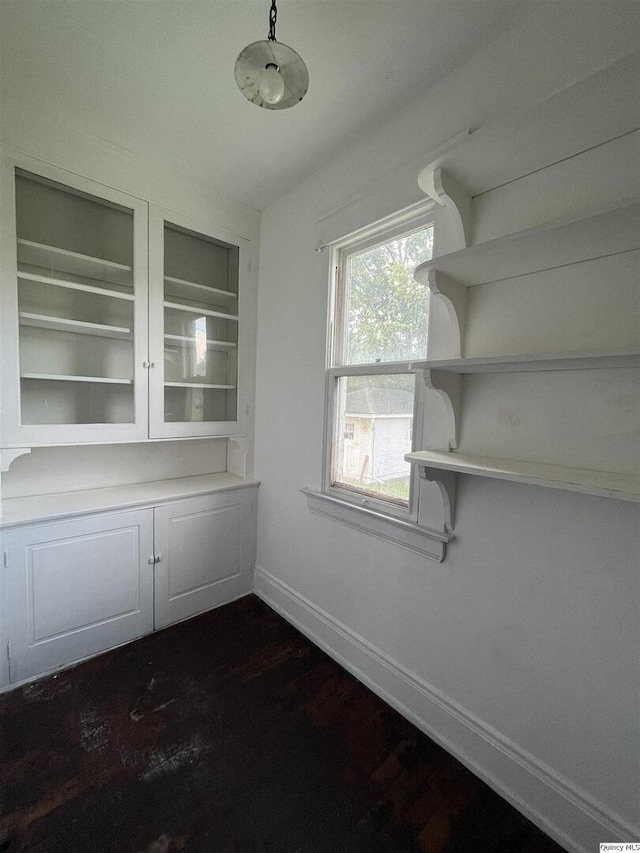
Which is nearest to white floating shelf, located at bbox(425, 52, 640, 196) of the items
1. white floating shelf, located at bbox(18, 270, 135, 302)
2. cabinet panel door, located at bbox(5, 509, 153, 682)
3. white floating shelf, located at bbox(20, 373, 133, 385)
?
white floating shelf, located at bbox(18, 270, 135, 302)

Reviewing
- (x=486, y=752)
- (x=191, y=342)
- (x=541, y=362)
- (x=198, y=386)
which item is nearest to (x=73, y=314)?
(x=191, y=342)

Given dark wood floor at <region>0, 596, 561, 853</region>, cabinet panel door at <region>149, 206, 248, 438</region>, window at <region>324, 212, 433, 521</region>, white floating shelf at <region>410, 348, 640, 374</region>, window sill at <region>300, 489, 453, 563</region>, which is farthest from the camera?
cabinet panel door at <region>149, 206, 248, 438</region>

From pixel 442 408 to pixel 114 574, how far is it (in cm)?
181

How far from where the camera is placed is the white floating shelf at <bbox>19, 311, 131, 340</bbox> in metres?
1.55

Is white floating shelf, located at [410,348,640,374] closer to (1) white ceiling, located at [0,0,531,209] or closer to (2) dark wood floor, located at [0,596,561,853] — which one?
(1) white ceiling, located at [0,0,531,209]

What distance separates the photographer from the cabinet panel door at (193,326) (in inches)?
72.6

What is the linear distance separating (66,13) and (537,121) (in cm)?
152

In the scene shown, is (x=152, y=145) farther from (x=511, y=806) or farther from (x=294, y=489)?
(x=511, y=806)

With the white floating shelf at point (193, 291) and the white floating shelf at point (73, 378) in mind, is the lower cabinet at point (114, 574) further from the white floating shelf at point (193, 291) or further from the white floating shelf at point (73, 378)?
the white floating shelf at point (193, 291)

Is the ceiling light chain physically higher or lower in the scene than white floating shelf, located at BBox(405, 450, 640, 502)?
higher

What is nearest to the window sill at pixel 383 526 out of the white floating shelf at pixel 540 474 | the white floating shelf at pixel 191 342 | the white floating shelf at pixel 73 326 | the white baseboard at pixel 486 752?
the white floating shelf at pixel 540 474

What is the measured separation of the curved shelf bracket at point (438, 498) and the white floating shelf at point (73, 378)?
1.60m

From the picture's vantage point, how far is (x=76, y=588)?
1641mm

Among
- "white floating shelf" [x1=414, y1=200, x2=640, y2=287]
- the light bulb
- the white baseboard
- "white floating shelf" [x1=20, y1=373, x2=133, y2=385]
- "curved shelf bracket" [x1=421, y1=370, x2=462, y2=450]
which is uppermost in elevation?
the light bulb
